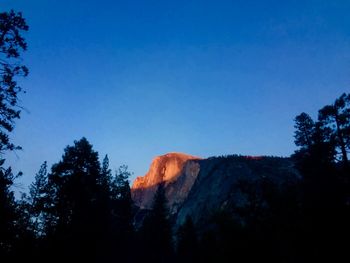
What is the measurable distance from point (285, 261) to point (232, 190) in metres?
69.5

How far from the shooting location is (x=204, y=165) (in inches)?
4589

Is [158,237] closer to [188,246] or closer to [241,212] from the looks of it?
[188,246]

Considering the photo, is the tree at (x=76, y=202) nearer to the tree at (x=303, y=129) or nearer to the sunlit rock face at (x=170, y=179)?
the tree at (x=303, y=129)

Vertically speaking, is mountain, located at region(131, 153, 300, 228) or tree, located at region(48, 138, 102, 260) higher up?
mountain, located at region(131, 153, 300, 228)

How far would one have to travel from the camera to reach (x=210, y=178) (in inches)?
3964

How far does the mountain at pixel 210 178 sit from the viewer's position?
84188 mm

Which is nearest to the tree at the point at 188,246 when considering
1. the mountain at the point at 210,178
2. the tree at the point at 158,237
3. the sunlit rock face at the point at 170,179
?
the tree at the point at 158,237

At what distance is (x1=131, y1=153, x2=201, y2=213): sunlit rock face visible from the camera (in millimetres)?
124931

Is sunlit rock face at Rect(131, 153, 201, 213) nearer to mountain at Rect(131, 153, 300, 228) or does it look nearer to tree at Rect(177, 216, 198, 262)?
mountain at Rect(131, 153, 300, 228)

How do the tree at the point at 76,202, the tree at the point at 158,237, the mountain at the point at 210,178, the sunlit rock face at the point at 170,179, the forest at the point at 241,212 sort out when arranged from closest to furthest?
1. the forest at the point at 241,212
2. the tree at the point at 76,202
3. the tree at the point at 158,237
4. the mountain at the point at 210,178
5. the sunlit rock face at the point at 170,179

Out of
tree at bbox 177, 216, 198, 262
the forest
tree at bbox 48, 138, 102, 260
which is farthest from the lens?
tree at bbox 177, 216, 198, 262

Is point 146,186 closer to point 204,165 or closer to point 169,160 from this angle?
point 169,160

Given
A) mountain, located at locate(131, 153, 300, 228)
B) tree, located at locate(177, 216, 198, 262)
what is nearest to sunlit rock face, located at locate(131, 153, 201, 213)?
mountain, located at locate(131, 153, 300, 228)

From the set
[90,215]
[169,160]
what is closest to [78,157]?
[90,215]
